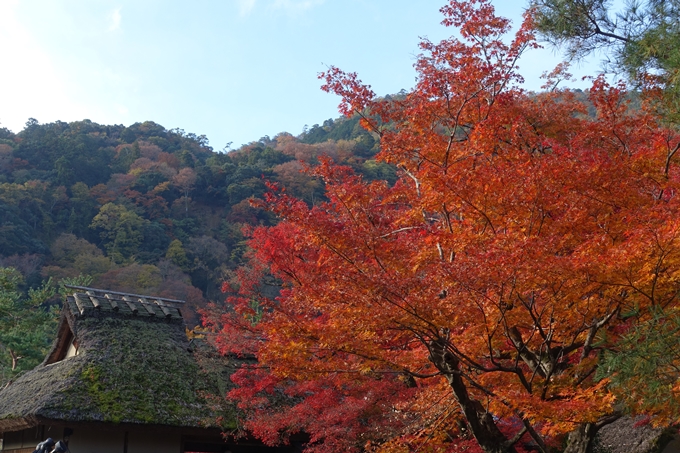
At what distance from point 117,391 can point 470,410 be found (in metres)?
6.65

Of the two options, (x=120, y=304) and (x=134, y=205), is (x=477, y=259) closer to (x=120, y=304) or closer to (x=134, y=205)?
(x=120, y=304)

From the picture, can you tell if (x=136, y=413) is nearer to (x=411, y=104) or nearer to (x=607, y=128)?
(x=411, y=104)

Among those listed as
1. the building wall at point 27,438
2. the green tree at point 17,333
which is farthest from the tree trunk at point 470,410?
the green tree at point 17,333

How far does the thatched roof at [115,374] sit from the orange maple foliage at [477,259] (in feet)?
9.81

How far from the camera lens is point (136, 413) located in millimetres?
10734

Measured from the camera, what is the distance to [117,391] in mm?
11109

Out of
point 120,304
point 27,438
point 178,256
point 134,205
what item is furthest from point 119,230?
point 27,438

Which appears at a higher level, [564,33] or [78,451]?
[564,33]

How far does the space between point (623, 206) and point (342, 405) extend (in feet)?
18.4

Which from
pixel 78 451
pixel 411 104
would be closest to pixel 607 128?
pixel 411 104

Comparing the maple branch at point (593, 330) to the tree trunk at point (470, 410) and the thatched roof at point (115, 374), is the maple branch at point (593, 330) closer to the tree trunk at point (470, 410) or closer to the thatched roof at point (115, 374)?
the tree trunk at point (470, 410)

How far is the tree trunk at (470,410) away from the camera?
25.6 feet

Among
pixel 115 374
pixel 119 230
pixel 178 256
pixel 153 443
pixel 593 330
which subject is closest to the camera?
pixel 593 330

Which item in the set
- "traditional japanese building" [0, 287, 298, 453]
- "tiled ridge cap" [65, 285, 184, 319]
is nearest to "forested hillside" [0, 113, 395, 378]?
"tiled ridge cap" [65, 285, 184, 319]
